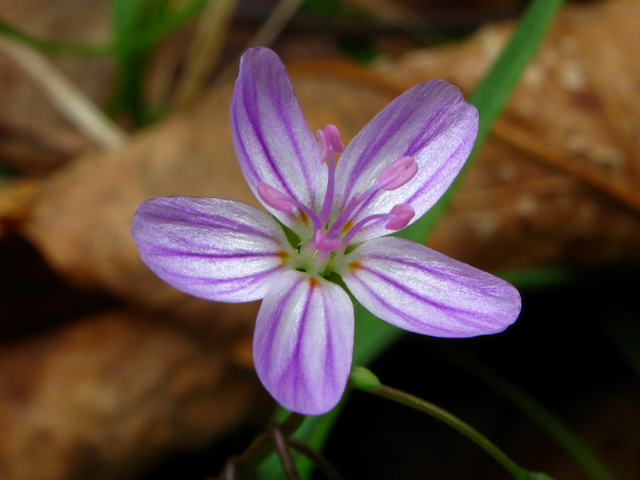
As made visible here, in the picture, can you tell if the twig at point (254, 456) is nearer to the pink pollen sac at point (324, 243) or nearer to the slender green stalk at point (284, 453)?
the slender green stalk at point (284, 453)

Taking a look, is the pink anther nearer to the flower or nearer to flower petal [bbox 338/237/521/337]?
the flower

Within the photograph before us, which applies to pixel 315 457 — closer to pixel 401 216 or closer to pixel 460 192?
pixel 401 216

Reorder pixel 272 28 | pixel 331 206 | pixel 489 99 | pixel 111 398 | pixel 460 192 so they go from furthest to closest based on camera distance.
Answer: pixel 272 28
pixel 460 192
pixel 111 398
pixel 489 99
pixel 331 206

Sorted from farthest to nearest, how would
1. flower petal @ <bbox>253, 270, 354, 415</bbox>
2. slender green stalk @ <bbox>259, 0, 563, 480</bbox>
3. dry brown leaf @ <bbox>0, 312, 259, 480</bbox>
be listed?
dry brown leaf @ <bbox>0, 312, 259, 480</bbox>
slender green stalk @ <bbox>259, 0, 563, 480</bbox>
flower petal @ <bbox>253, 270, 354, 415</bbox>

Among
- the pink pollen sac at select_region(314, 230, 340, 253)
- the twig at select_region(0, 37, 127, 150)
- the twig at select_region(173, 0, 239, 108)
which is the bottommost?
the twig at select_region(0, 37, 127, 150)

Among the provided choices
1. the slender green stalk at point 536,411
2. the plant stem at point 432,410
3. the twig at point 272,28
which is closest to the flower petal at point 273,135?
the plant stem at point 432,410

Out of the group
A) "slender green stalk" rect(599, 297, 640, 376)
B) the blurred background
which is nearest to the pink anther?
the blurred background

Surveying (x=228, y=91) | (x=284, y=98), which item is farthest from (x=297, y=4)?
(x=284, y=98)

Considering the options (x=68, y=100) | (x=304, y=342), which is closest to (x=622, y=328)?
(x=304, y=342)
